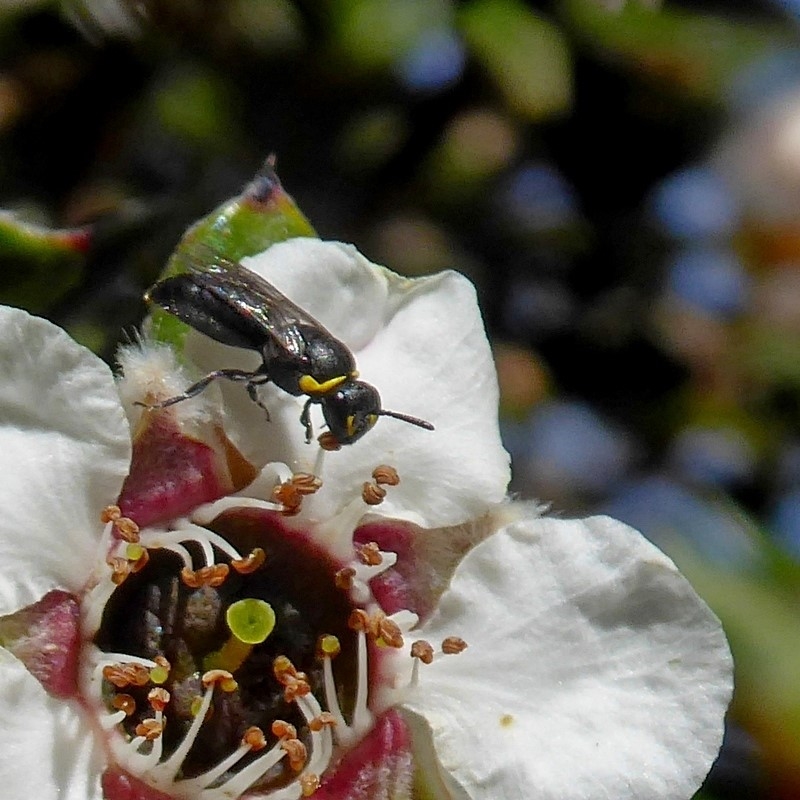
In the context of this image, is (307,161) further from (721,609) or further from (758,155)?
(721,609)

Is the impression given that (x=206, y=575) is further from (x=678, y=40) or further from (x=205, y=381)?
(x=678, y=40)

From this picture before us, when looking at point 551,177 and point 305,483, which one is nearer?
point 305,483

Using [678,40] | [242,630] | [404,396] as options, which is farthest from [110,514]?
[678,40]

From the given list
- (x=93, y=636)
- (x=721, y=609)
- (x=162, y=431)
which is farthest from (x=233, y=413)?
(x=721, y=609)

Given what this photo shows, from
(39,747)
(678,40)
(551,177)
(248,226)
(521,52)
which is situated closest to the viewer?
(39,747)

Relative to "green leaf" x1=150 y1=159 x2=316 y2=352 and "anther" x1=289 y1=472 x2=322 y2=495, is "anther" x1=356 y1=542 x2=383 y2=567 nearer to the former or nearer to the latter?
"anther" x1=289 y1=472 x2=322 y2=495

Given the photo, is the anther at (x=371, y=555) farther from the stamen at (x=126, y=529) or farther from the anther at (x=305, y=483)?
the stamen at (x=126, y=529)

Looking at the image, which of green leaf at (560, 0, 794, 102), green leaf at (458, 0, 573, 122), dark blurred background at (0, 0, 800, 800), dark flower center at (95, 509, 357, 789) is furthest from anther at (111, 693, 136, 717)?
green leaf at (560, 0, 794, 102)

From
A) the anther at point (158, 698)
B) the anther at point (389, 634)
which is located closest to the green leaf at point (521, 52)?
the anther at point (389, 634)
